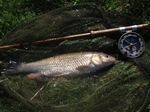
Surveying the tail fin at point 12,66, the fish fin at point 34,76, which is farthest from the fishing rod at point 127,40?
the fish fin at point 34,76

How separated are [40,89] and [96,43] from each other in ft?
2.70

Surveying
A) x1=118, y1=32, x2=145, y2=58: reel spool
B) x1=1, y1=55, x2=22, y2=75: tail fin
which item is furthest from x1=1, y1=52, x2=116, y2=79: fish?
x1=118, y1=32, x2=145, y2=58: reel spool

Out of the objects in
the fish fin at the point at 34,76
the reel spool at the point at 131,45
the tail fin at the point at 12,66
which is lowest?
the fish fin at the point at 34,76

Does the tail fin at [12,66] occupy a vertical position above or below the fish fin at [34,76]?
above

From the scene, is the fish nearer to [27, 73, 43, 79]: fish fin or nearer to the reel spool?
[27, 73, 43, 79]: fish fin

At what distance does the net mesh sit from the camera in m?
2.97

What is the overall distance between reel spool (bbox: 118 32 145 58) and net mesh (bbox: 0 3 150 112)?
8cm

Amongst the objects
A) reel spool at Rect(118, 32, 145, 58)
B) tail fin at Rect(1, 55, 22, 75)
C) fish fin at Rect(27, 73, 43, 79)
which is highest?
reel spool at Rect(118, 32, 145, 58)

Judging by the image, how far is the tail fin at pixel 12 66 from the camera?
A: 314cm

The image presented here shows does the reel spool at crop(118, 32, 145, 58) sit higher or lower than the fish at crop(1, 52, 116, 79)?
higher

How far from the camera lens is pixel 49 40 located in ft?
10.3

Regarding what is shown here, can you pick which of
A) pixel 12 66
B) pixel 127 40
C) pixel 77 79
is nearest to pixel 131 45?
pixel 127 40

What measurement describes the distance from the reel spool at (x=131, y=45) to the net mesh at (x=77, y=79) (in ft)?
0.25

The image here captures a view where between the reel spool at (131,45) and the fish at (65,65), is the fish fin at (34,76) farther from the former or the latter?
the reel spool at (131,45)
